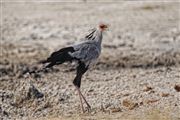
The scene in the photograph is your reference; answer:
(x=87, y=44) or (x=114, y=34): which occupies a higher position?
(x=87, y=44)

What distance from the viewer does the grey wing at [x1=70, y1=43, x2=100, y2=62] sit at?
11.4 meters

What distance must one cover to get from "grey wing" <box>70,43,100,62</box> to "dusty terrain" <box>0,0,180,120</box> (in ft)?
2.88

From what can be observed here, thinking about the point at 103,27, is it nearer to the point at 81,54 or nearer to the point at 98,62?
the point at 81,54

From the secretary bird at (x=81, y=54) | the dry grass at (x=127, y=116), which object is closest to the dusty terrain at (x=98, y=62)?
the dry grass at (x=127, y=116)

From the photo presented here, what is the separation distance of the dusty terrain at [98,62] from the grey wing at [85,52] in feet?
2.88

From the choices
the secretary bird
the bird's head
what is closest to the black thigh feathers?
the secretary bird

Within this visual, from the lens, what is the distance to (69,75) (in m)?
15.6

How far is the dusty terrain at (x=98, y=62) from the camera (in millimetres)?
12023

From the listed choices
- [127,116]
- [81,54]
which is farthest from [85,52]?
[127,116]

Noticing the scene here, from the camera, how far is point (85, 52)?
37.6 ft

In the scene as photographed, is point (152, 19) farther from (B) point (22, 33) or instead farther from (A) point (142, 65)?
(A) point (142, 65)

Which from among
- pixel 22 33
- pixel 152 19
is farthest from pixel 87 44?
pixel 152 19

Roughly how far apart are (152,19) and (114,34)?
291cm

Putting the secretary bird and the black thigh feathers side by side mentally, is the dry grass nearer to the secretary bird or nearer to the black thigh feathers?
the secretary bird
